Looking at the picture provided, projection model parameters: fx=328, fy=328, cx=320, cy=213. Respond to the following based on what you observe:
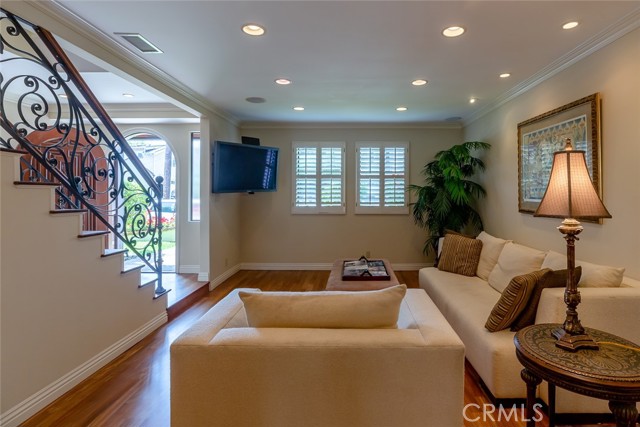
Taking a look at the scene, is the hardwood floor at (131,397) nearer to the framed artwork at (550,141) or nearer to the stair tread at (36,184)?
the stair tread at (36,184)

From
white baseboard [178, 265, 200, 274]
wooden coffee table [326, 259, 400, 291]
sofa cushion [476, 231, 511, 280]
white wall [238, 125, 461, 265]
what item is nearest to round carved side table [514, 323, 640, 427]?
wooden coffee table [326, 259, 400, 291]

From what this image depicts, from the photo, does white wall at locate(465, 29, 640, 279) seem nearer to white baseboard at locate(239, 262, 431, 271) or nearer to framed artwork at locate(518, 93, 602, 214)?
framed artwork at locate(518, 93, 602, 214)

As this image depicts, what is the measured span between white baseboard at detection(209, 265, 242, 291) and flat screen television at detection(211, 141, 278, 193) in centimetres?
134

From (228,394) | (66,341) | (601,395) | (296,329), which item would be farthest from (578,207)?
(66,341)

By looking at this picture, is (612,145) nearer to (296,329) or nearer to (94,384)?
(296,329)

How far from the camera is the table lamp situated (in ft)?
4.84

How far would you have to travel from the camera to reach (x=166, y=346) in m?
3.00

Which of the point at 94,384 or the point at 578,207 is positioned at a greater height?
the point at 578,207

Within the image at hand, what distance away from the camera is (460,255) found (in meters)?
3.86

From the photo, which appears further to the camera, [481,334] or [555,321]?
[481,334]

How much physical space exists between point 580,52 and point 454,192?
86.6 inches

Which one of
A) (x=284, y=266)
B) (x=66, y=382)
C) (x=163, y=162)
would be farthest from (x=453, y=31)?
(x=163, y=162)

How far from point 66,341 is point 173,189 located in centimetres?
347

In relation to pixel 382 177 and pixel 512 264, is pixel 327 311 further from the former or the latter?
pixel 382 177
